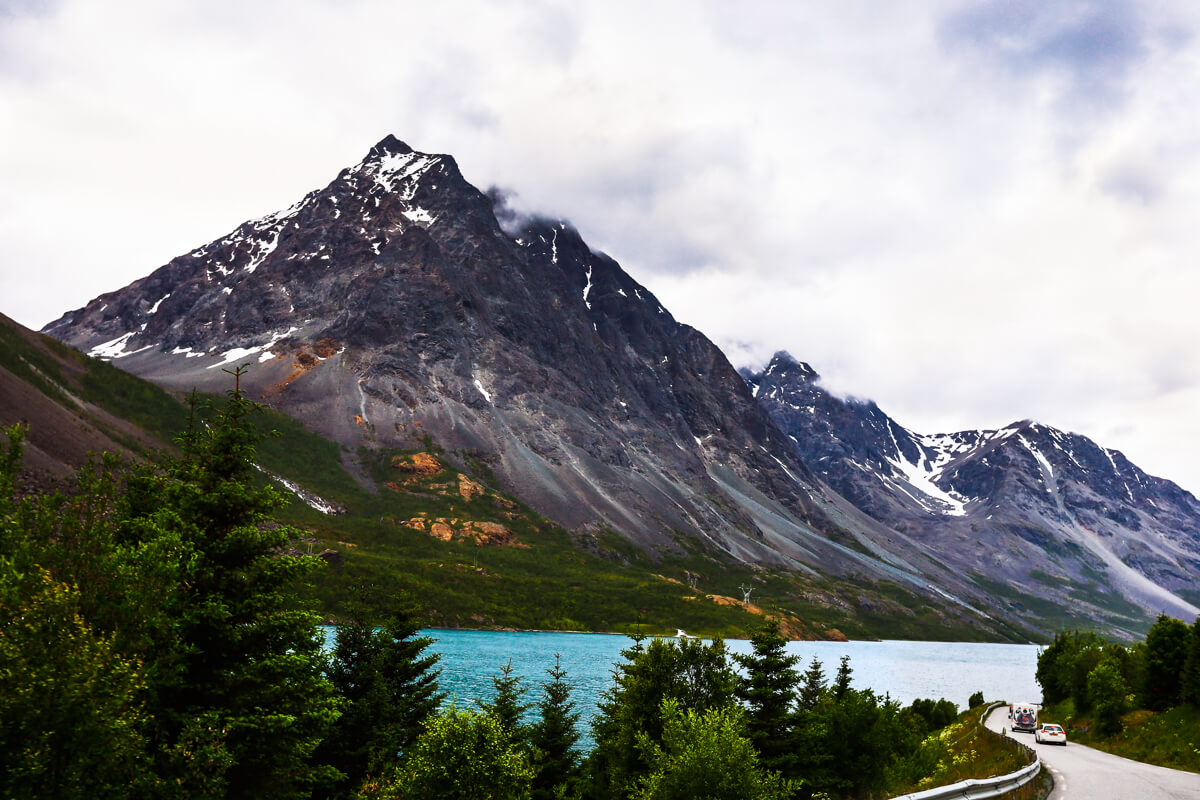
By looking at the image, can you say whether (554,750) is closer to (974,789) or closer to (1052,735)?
(974,789)

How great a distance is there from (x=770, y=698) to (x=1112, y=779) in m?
16.5

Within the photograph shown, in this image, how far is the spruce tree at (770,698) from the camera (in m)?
40.2

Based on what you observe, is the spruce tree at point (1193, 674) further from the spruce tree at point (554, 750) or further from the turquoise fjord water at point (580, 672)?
the turquoise fjord water at point (580, 672)

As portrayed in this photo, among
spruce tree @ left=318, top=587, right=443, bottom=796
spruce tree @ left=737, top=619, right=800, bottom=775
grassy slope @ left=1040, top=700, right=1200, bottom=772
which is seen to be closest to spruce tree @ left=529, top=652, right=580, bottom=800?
spruce tree @ left=318, top=587, right=443, bottom=796

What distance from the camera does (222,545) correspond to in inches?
990

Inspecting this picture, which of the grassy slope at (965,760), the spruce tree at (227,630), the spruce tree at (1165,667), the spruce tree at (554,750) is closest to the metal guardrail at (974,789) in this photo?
the grassy slope at (965,760)

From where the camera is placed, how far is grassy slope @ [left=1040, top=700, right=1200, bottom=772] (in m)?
38.4

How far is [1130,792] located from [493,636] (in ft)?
579

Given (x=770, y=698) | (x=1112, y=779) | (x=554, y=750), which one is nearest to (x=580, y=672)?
(x=554, y=750)

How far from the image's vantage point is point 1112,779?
98.2 feet

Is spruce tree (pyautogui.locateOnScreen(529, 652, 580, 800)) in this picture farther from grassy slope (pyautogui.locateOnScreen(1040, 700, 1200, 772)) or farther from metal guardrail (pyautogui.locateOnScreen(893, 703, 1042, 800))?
grassy slope (pyautogui.locateOnScreen(1040, 700, 1200, 772))

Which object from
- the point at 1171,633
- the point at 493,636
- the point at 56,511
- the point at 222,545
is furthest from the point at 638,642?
the point at 493,636

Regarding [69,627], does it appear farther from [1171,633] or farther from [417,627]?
[1171,633]

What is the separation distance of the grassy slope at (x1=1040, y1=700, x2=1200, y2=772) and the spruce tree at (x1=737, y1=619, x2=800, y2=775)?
19550 mm
